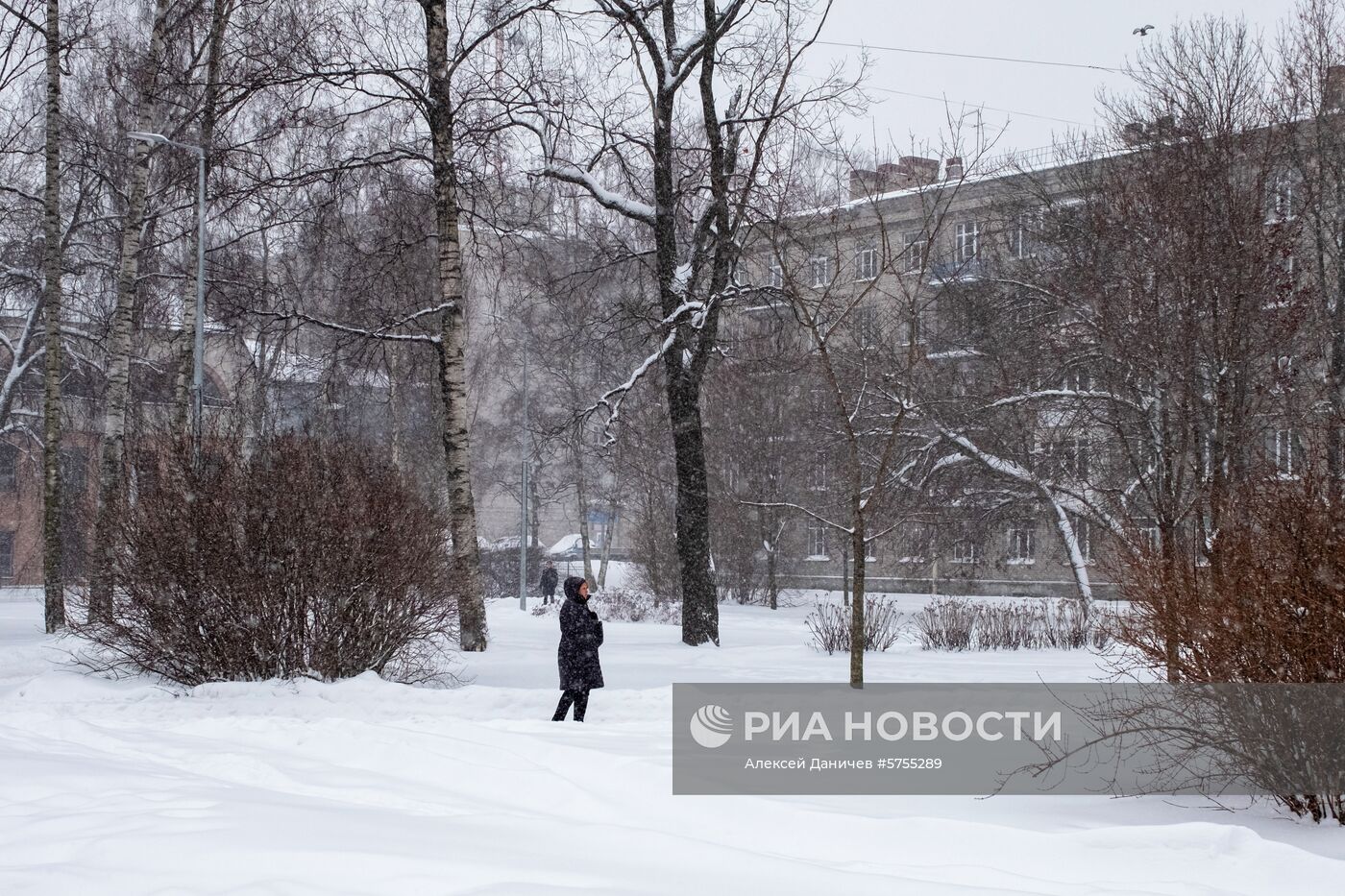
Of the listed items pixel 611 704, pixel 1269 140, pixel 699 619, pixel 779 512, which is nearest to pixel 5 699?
→ pixel 611 704

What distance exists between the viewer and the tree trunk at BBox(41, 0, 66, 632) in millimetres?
19969

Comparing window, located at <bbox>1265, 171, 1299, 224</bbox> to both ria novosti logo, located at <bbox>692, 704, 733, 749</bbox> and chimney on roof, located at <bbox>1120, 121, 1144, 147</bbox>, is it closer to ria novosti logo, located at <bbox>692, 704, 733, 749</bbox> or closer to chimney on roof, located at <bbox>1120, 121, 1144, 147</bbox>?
chimney on roof, located at <bbox>1120, 121, 1144, 147</bbox>

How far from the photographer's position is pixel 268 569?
12234 mm

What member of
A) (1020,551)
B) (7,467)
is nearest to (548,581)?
(1020,551)

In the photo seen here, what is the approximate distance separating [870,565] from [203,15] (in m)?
30.3

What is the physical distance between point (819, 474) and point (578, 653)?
25.8 meters

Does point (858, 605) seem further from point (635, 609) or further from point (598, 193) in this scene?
point (635, 609)

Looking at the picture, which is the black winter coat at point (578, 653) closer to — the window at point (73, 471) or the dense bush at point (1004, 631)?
the dense bush at point (1004, 631)

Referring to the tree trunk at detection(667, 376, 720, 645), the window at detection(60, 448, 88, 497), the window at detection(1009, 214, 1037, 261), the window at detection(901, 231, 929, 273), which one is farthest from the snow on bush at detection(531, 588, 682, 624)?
the window at detection(60, 448, 88, 497)

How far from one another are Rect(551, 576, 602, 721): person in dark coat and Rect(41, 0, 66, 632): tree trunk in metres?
12.2

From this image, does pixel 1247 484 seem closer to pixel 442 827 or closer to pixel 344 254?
pixel 442 827

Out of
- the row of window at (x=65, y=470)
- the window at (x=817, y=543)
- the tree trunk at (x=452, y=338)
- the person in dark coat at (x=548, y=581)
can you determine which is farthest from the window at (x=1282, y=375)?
the row of window at (x=65, y=470)

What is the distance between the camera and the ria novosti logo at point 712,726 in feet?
32.6

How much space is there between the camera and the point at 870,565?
45.3 m
